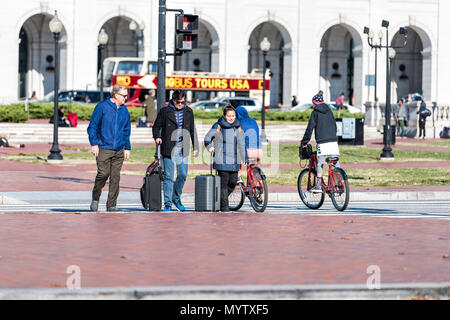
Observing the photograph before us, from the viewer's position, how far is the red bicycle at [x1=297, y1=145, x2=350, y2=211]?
Answer: 15.4 metres

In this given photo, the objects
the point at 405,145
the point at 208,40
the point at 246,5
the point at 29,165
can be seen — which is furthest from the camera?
the point at 208,40

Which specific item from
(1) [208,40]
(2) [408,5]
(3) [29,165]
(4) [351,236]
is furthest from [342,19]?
(4) [351,236]

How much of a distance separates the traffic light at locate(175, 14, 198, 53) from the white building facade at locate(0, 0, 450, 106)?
40.1 meters

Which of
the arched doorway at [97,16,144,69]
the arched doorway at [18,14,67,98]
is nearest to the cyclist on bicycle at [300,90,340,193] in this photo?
the arched doorway at [18,14,67,98]

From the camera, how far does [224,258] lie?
31.9 feet

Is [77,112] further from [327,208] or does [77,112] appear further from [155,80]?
[327,208]

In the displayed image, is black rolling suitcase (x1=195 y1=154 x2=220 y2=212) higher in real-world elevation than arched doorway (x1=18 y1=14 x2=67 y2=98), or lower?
lower

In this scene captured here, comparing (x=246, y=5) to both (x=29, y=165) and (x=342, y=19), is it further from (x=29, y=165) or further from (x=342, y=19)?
(x=29, y=165)

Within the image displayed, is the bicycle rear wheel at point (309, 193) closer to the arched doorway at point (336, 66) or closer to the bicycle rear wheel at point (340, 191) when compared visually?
the bicycle rear wheel at point (340, 191)

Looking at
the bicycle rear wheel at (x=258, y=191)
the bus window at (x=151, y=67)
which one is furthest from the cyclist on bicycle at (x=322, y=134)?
the bus window at (x=151, y=67)

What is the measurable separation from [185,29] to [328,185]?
587 cm

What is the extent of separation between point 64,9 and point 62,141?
23332 millimetres

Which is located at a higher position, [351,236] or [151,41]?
[151,41]

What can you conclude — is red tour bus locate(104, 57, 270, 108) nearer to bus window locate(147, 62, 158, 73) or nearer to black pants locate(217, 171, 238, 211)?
bus window locate(147, 62, 158, 73)
